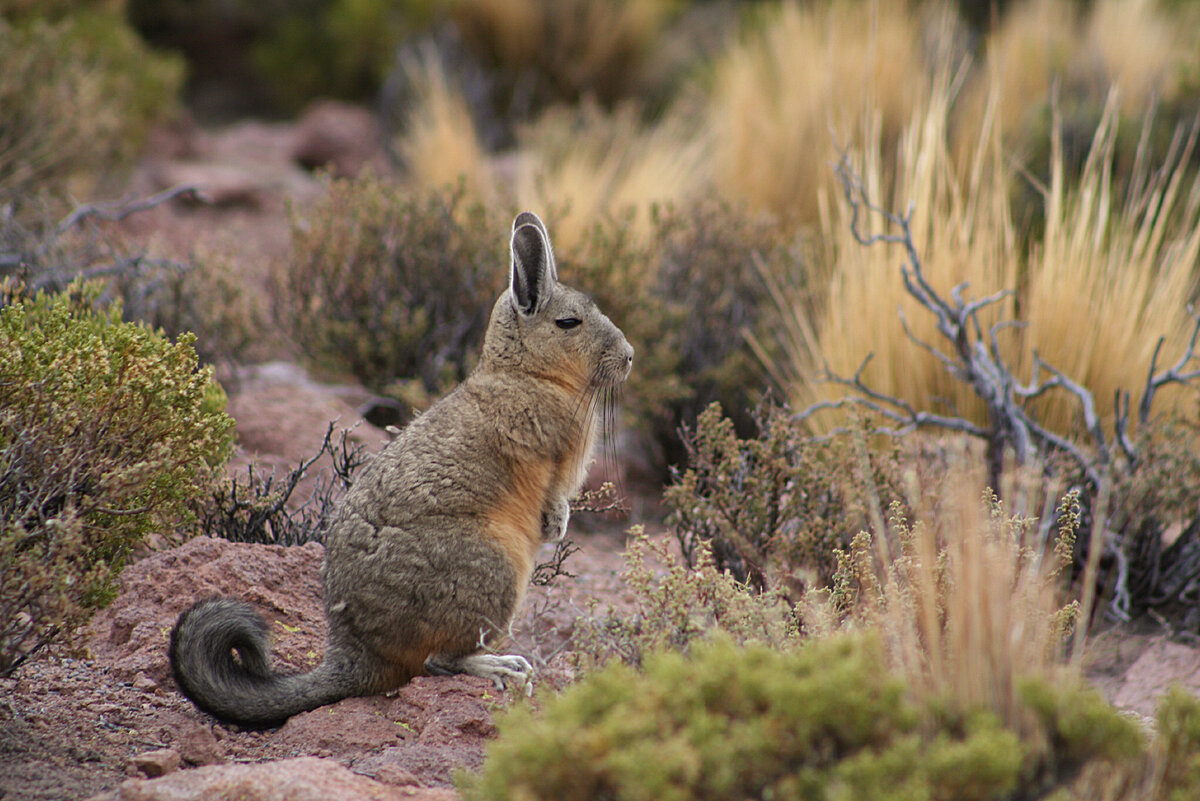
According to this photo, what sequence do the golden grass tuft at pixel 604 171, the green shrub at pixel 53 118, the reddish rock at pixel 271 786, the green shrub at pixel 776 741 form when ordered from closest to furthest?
the green shrub at pixel 776 741 → the reddish rock at pixel 271 786 → the golden grass tuft at pixel 604 171 → the green shrub at pixel 53 118

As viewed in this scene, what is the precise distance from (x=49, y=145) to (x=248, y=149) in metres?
5.95

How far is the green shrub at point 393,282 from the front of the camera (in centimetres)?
713

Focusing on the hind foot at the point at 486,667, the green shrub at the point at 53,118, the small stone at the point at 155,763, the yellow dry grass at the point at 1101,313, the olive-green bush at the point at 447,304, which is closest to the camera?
the small stone at the point at 155,763

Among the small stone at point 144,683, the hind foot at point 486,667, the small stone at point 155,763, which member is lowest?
the small stone at point 144,683

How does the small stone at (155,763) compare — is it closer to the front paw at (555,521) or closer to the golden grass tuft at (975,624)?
the front paw at (555,521)

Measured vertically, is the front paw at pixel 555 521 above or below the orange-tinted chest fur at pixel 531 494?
below

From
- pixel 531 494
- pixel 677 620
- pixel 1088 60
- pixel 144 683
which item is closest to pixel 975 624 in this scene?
pixel 677 620

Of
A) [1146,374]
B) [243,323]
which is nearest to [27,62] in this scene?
[243,323]

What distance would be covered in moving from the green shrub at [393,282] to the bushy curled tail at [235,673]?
11.6 feet

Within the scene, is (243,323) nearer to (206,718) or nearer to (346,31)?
(206,718)

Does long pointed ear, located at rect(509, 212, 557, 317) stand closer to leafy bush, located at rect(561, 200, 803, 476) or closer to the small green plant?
the small green plant

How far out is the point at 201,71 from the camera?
18609mm

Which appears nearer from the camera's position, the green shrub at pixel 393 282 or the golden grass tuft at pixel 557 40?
the green shrub at pixel 393 282

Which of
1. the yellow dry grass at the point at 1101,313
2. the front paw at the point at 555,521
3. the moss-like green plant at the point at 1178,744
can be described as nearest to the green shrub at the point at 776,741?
the moss-like green plant at the point at 1178,744
